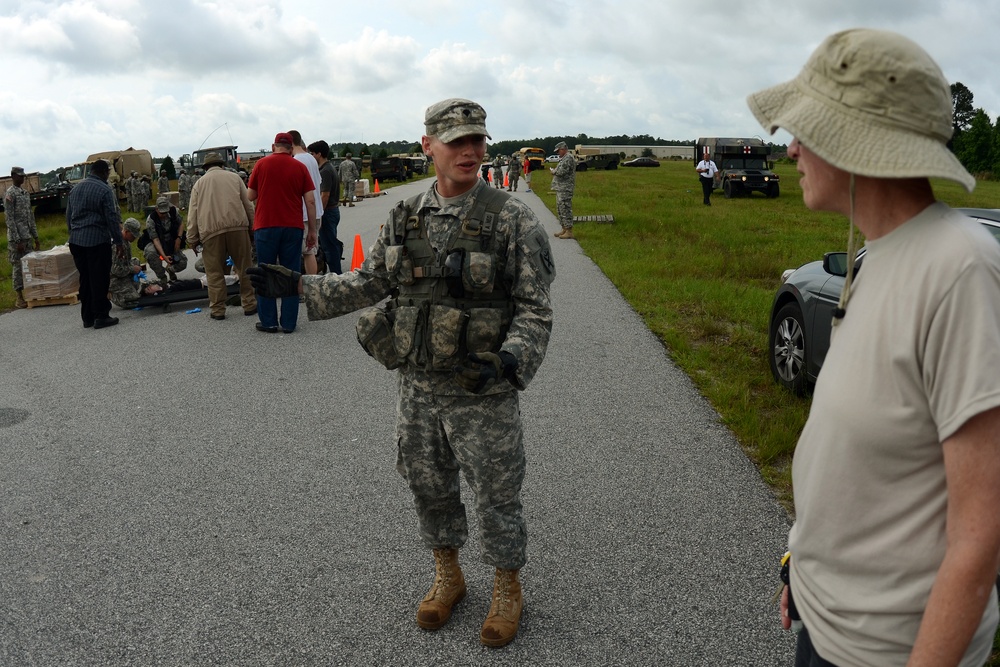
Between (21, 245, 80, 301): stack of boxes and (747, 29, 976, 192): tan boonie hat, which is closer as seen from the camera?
(747, 29, 976, 192): tan boonie hat

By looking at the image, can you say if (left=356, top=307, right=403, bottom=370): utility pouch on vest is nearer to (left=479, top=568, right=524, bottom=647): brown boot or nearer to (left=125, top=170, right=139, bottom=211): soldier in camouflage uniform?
(left=479, top=568, right=524, bottom=647): brown boot

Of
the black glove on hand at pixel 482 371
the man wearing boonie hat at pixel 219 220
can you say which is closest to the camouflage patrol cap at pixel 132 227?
the man wearing boonie hat at pixel 219 220

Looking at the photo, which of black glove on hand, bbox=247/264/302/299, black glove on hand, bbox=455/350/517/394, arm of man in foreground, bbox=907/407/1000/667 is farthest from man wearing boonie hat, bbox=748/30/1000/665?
black glove on hand, bbox=247/264/302/299

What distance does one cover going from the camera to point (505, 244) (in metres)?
2.90

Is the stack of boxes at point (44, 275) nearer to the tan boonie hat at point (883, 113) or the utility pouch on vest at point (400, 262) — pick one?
the utility pouch on vest at point (400, 262)

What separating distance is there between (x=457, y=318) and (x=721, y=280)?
10193 millimetres

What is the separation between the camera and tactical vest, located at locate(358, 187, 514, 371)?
2.87 m

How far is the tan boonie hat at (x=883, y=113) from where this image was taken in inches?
52.3

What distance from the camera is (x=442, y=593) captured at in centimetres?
331

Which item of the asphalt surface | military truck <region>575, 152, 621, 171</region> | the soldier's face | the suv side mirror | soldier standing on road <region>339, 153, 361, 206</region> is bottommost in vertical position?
the asphalt surface

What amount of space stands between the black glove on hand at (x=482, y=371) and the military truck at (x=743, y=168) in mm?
30703

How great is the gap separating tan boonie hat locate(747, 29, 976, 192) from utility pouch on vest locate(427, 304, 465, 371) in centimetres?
164

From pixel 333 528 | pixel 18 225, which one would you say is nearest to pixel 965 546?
pixel 333 528

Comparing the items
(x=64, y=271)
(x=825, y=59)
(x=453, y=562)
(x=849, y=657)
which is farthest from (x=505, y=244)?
(x=64, y=271)
